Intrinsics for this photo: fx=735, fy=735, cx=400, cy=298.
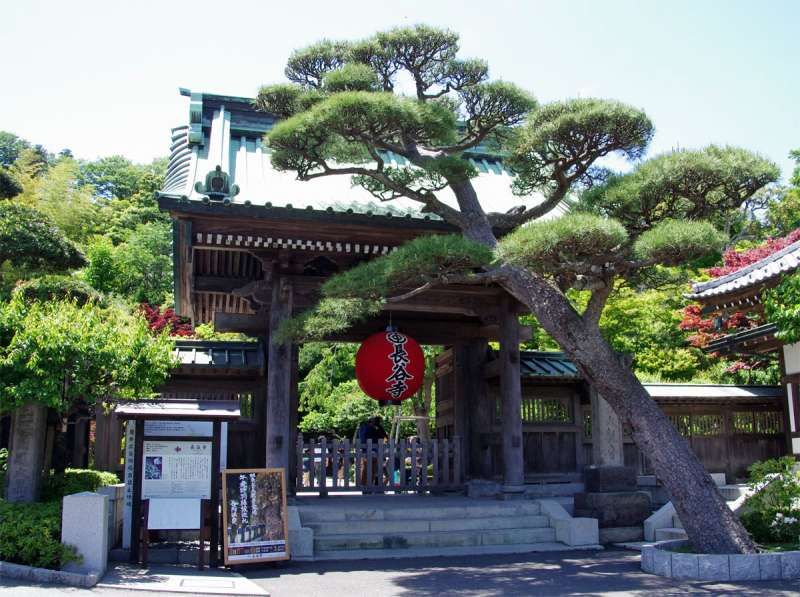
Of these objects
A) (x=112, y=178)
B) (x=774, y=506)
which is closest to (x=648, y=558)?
(x=774, y=506)

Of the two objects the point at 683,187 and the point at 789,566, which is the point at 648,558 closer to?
the point at 789,566

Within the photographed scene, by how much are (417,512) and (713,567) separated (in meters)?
4.52

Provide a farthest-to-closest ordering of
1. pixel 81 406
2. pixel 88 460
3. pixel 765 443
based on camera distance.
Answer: pixel 765 443 < pixel 88 460 < pixel 81 406

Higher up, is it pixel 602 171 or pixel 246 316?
pixel 602 171

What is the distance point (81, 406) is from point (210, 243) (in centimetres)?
293

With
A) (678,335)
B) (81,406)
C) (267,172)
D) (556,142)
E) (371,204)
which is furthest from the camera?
(678,335)

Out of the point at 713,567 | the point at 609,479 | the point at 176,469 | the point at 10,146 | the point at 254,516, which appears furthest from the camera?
the point at 10,146

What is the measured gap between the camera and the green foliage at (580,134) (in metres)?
8.86

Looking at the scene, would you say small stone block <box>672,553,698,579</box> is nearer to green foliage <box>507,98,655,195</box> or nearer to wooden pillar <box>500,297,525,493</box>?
wooden pillar <box>500,297,525,493</box>

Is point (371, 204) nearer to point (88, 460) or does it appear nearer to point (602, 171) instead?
point (602, 171)

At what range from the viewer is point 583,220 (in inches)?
→ 316

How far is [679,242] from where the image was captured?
8.06m

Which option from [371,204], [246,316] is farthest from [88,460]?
[371,204]

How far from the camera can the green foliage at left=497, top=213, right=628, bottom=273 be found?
799 cm
